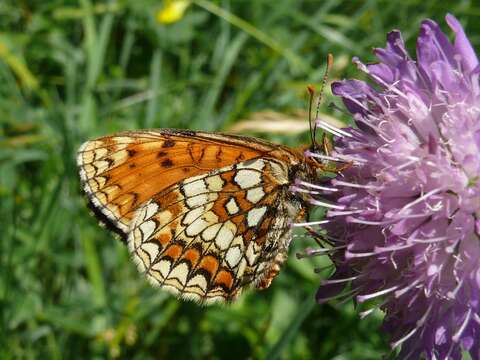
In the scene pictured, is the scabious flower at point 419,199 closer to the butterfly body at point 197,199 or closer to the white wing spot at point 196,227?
the butterfly body at point 197,199

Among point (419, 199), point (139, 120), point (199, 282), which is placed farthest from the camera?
point (139, 120)

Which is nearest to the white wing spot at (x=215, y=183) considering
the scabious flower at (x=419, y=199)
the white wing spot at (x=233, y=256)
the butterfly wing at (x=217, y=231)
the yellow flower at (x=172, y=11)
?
the butterfly wing at (x=217, y=231)

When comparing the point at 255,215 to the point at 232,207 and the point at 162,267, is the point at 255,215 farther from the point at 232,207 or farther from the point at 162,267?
the point at 162,267

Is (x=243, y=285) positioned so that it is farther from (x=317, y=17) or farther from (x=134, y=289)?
(x=317, y=17)

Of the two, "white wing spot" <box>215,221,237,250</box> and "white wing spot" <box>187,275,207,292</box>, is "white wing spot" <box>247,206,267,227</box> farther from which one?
"white wing spot" <box>187,275,207,292</box>

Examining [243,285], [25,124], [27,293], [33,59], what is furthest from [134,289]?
[33,59]

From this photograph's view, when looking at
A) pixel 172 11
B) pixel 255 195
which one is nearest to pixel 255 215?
pixel 255 195

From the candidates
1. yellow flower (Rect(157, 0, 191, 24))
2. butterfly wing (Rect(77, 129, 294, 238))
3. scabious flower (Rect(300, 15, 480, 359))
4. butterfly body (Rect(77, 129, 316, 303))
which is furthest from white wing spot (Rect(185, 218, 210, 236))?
yellow flower (Rect(157, 0, 191, 24))
